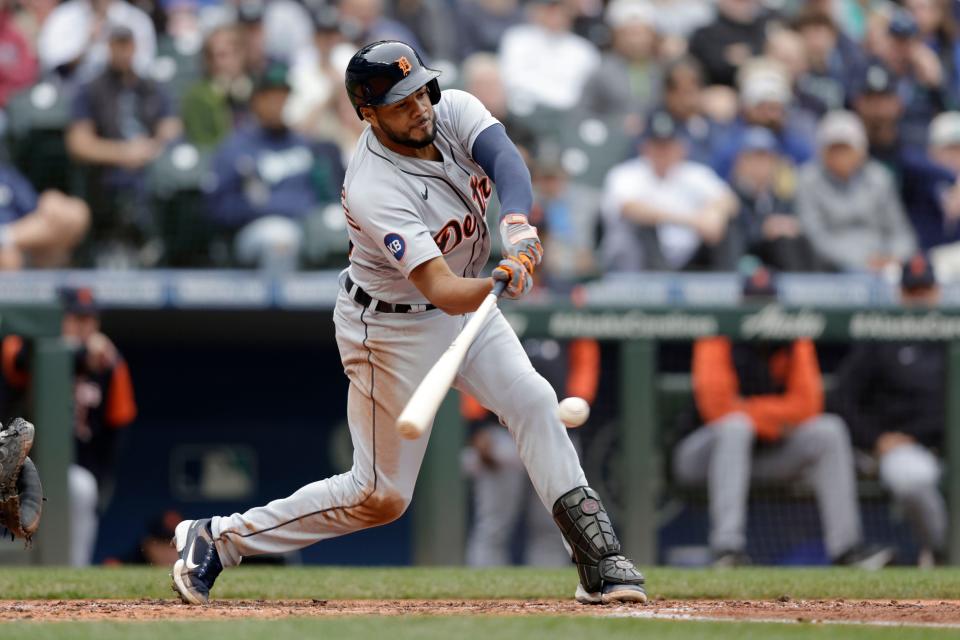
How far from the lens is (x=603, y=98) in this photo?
1020 centimetres

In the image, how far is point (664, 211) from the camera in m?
9.00

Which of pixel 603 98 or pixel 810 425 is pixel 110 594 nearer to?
pixel 810 425

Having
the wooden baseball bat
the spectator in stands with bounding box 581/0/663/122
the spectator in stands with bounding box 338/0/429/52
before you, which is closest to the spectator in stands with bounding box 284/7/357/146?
the spectator in stands with bounding box 338/0/429/52

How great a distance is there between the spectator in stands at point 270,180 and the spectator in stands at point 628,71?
6.91 feet

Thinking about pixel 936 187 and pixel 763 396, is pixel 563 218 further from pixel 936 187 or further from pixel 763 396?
pixel 936 187

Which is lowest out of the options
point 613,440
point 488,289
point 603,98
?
point 613,440

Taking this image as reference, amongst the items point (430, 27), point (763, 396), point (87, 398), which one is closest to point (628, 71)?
point (430, 27)

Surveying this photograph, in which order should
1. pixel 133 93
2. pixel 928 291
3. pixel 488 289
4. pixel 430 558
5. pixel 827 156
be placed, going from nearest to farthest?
pixel 488 289, pixel 430 558, pixel 928 291, pixel 133 93, pixel 827 156

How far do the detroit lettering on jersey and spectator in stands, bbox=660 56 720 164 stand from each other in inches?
219

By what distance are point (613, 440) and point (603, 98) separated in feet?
10.8

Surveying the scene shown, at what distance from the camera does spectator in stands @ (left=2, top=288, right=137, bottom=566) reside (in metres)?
7.15

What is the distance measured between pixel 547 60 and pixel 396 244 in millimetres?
6453

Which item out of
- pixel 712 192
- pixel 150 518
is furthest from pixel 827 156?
pixel 150 518

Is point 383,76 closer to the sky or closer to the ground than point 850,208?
closer to the ground
